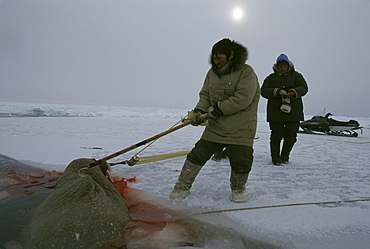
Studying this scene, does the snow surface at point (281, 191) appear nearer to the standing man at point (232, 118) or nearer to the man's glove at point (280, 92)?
the standing man at point (232, 118)

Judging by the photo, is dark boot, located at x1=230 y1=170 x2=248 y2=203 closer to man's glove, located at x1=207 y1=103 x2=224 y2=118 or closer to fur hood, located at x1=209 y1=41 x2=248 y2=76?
man's glove, located at x1=207 y1=103 x2=224 y2=118

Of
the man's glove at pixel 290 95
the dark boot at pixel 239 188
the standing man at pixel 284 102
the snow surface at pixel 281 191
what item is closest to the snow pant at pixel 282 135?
the standing man at pixel 284 102

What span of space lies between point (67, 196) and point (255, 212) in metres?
1.59

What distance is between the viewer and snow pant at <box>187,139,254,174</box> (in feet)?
8.33

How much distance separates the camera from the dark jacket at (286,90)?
432 centimetres

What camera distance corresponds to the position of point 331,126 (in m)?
11.4

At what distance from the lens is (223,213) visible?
226cm

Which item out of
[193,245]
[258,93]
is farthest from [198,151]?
[193,245]

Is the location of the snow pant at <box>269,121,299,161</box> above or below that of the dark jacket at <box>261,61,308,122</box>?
below

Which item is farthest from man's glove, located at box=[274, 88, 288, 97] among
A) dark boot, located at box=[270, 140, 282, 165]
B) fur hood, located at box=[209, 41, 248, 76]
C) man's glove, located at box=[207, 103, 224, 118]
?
man's glove, located at box=[207, 103, 224, 118]

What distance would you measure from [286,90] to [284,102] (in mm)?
276

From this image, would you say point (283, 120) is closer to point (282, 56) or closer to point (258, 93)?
point (282, 56)

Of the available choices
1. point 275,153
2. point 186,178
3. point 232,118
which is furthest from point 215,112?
point 275,153

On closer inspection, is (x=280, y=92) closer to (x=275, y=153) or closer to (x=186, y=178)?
(x=275, y=153)
